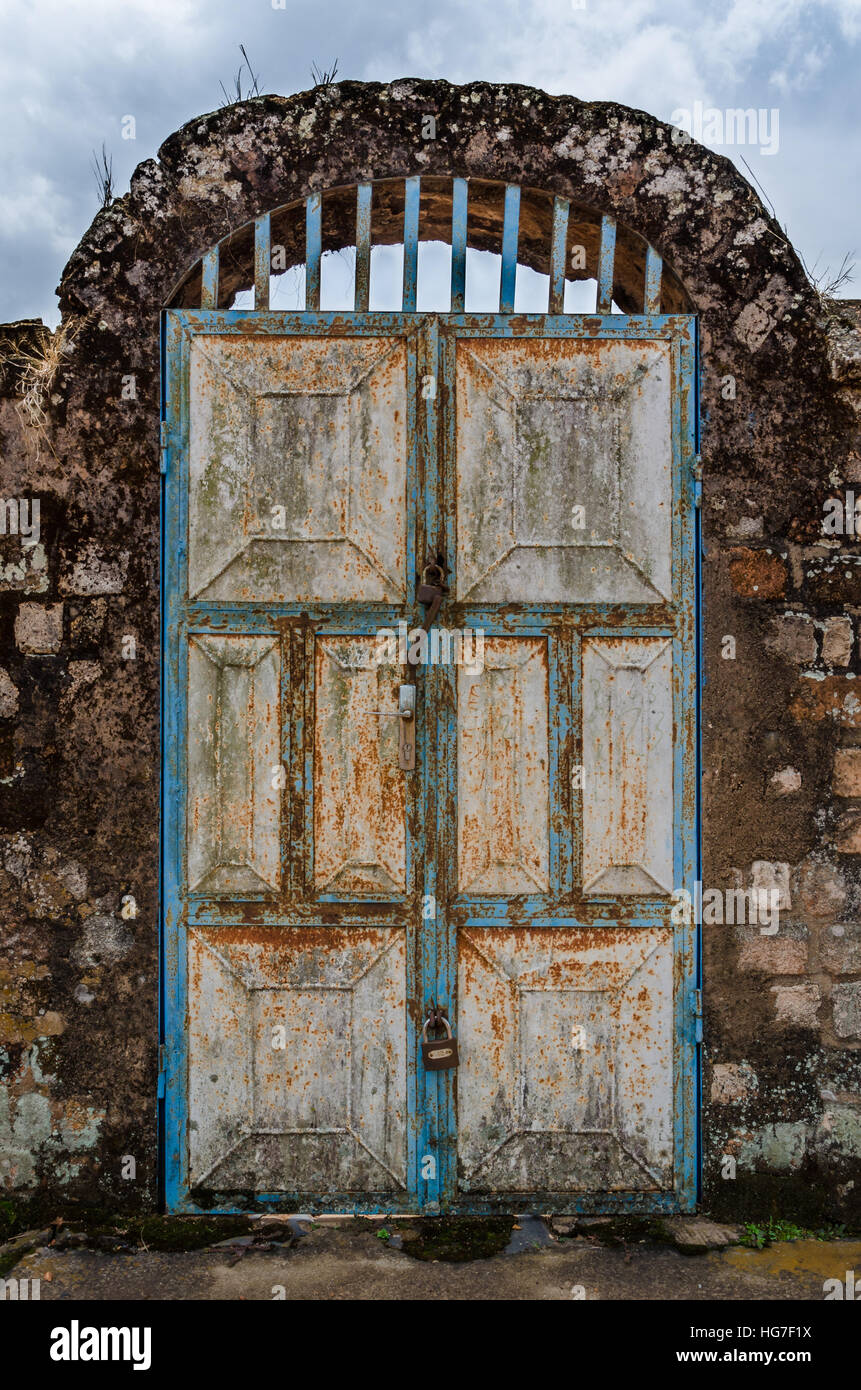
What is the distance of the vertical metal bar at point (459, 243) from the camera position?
10.8 feet

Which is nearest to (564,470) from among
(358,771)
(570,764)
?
(570,764)

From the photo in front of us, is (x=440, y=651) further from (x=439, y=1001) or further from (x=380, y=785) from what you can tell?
(x=439, y=1001)

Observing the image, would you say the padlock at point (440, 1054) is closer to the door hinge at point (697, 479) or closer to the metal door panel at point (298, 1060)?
the metal door panel at point (298, 1060)

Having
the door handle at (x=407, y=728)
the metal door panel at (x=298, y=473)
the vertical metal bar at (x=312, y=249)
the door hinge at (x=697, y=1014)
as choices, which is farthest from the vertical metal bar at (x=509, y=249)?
the door hinge at (x=697, y=1014)

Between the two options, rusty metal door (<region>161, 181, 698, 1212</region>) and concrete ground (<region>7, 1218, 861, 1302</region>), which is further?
rusty metal door (<region>161, 181, 698, 1212</region>)

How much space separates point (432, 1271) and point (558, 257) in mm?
3394

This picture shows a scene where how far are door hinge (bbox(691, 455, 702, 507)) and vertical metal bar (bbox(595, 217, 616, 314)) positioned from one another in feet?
2.03

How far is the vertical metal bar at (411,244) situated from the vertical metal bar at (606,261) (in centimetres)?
65

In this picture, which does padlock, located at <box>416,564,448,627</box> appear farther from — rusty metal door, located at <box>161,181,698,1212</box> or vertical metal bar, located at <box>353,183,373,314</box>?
vertical metal bar, located at <box>353,183,373,314</box>

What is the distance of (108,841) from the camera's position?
326cm

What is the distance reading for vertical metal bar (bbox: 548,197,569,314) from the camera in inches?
130

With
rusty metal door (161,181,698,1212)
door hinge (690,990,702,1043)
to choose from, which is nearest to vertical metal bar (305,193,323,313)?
rusty metal door (161,181,698,1212)

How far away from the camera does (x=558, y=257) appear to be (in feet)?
10.9

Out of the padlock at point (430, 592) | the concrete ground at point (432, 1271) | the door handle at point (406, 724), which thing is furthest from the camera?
the door handle at point (406, 724)
